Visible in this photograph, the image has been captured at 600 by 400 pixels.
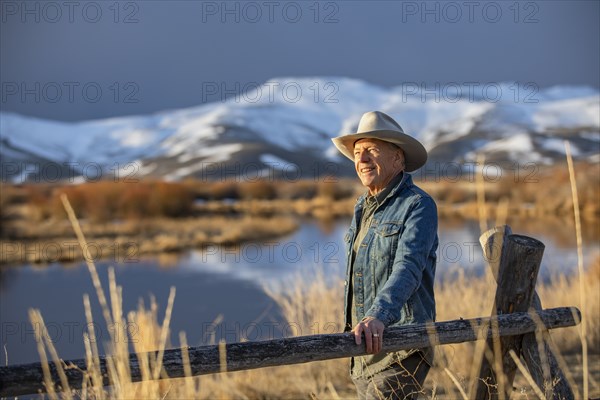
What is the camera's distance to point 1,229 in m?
21.0

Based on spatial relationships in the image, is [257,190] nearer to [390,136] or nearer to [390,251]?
[390,136]

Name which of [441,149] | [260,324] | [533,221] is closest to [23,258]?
[260,324]

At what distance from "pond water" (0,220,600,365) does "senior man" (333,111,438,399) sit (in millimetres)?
3913

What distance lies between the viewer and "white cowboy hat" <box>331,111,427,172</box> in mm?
2785

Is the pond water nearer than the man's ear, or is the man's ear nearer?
the man's ear

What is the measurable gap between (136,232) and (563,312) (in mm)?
18909

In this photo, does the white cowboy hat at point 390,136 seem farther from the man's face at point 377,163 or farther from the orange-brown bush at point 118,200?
the orange-brown bush at point 118,200

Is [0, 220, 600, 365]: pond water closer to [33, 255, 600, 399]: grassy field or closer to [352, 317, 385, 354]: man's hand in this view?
[33, 255, 600, 399]: grassy field

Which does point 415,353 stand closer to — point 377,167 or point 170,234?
point 377,167

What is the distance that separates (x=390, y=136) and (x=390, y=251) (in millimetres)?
477

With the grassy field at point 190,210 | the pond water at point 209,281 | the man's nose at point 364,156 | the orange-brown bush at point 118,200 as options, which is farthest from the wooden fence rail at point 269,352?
the orange-brown bush at point 118,200

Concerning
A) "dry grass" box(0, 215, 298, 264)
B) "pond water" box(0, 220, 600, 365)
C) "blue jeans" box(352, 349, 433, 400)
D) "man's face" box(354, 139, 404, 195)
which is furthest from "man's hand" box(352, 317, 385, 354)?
"dry grass" box(0, 215, 298, 264)

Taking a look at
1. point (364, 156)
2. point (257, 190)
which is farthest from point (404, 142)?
point (257, 190)

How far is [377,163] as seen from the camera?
2.84 meters
